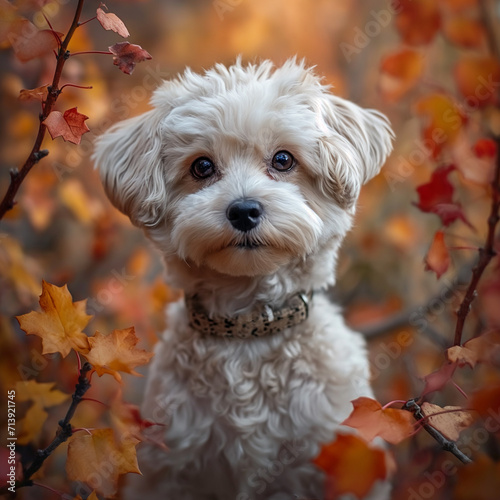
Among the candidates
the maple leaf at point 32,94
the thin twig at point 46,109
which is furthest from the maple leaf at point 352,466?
the maple leaf at point 32,94

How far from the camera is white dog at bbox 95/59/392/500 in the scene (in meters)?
1.89

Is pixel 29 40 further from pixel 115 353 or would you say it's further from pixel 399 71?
pixel 399 71

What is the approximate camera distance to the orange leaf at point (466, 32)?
2.57 metres

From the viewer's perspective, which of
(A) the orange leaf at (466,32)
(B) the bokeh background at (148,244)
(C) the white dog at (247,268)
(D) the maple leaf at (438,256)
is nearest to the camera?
(D) the maple leaf at (438,256)

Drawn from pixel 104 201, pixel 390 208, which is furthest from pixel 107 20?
pixel 390 208

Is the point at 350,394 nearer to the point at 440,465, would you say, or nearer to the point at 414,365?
the point at 440,465

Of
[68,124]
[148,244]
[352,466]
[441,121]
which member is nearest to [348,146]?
[441,121]

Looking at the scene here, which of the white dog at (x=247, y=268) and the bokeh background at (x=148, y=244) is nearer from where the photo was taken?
the white dog at (x=247, y=268)

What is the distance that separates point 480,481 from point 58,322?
1.22 metres

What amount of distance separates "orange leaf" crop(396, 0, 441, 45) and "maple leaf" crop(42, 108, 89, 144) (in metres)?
1.72

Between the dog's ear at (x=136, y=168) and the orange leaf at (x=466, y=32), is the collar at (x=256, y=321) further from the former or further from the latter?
the orange leaf at (x=466, y=32)

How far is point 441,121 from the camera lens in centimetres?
246

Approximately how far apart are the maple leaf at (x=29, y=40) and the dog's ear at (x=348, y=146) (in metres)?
0.90

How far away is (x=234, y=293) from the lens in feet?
6.80
